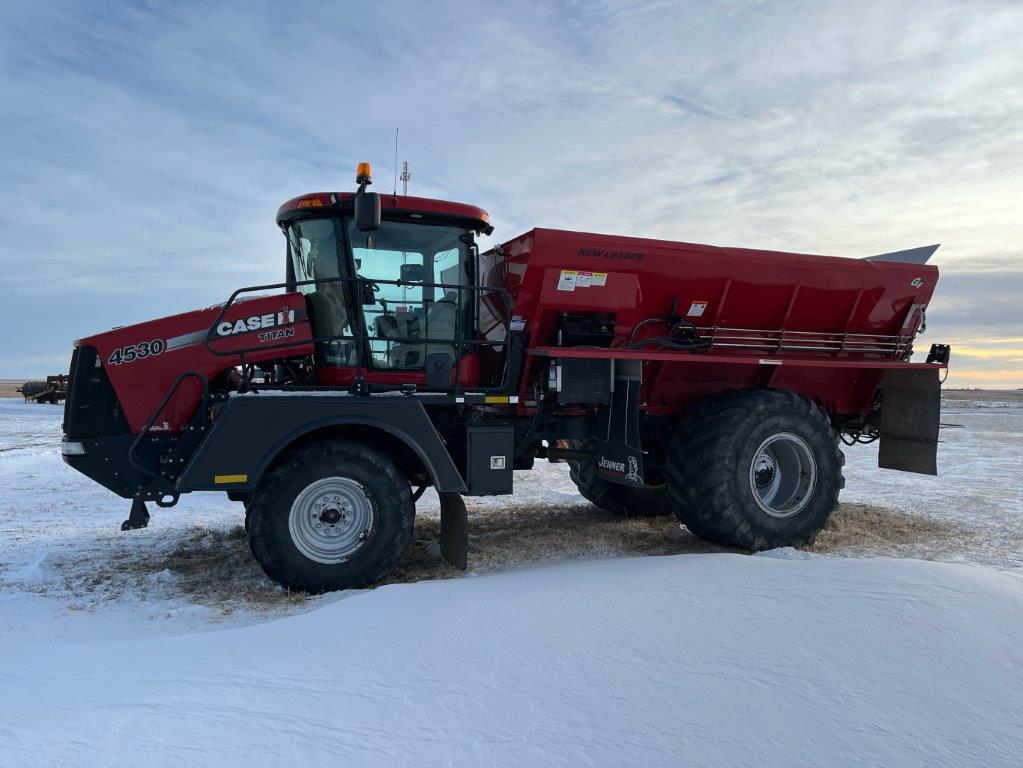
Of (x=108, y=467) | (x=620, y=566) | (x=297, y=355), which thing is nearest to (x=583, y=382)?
(x=620, y=566)

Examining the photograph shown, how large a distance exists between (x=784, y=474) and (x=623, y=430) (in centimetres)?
164

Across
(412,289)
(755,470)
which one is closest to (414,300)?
(412,289)

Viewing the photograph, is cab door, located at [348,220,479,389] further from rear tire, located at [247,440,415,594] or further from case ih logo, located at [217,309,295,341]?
rear tire, located at [247,440,415,594]

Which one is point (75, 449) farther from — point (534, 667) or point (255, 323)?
point (534, 667)

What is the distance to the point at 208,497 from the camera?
8.96 meters

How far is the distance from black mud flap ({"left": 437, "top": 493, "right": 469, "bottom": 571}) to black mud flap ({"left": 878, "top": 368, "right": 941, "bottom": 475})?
449 centimetres

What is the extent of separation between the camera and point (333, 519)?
5.07 meters

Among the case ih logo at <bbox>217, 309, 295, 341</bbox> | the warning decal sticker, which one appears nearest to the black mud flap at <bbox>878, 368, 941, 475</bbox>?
the warning decal sticker

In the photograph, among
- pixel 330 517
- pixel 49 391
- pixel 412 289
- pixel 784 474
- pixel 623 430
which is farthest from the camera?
pixel 49 391

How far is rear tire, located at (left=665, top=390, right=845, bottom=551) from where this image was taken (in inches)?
239

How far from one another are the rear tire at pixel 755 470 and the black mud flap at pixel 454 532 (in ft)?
6.14

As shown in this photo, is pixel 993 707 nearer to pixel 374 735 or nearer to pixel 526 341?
pixel 374 735

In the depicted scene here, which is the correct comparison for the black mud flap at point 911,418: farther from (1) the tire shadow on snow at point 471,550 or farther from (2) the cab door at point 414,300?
(2) the cab door at point 414,300

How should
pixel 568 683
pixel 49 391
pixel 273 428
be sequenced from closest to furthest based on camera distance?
1. pixel 568 683
2. pixel 273 428
3. pixel 49 391
